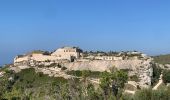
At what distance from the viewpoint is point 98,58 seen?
10725 cm

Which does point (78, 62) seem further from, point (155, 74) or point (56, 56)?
point (155, 74)

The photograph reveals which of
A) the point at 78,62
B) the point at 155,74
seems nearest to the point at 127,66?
the point at 155,74

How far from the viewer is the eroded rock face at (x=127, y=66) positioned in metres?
87.4

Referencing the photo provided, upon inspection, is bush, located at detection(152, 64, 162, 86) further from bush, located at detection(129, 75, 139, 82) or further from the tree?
the tree

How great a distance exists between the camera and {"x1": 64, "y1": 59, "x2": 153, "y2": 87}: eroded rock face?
287 feet

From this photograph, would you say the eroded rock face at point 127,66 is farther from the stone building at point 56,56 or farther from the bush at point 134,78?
the stone building at point 56,56

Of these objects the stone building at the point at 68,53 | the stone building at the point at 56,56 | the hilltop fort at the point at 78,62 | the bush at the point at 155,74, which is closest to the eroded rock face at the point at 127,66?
the hilltop fort at the point at 78,62

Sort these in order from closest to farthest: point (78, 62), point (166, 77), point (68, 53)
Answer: point (166, 77) → point (78, 62) → point (68, 53)

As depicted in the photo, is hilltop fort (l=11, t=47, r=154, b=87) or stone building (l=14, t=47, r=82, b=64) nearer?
hilltop fort (l=11, t=47, r=154, b=87)

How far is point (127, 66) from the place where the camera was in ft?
322

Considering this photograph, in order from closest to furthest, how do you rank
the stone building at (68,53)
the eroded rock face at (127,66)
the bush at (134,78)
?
the bush at (134,78) < the eroded rock face at (127,66) < the stone building at (68,53)

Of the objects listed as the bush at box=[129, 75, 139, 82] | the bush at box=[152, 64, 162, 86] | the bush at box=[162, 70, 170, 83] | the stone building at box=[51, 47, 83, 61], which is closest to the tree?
the bush at box=[162, 70, 170, 83]

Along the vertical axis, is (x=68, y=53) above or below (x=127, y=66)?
above

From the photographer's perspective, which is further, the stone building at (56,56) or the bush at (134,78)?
the stone building at (56,56)
